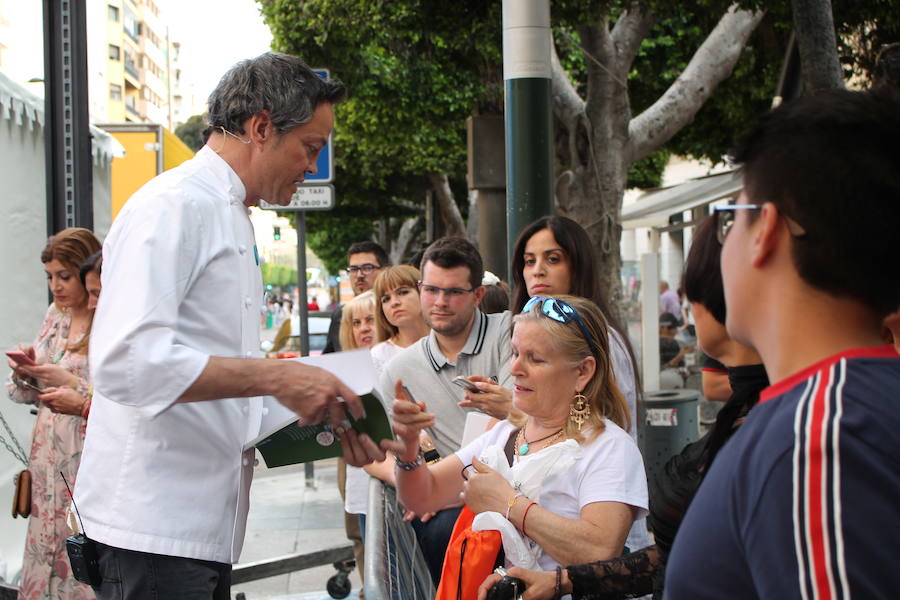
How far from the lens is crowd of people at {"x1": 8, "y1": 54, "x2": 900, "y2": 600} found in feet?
3.52

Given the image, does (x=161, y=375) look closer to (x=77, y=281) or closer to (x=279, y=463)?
(x=279, y=463)

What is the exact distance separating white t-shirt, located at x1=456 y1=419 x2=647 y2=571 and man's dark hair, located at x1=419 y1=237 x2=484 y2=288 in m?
1.73

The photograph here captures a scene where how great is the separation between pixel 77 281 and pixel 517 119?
7.52ft

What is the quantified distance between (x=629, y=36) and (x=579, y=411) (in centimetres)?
832

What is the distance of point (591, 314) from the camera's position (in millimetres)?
2961

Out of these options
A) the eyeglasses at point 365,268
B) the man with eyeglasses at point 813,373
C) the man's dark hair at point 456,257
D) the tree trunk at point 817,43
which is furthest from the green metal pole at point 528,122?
the man with eyeglasses at point 813,373

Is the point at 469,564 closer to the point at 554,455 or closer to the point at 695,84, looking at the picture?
the point at 554,455

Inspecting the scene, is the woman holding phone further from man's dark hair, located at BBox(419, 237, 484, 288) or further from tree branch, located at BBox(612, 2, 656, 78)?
tree branch, located at BBox(612, 2, 656, 78)

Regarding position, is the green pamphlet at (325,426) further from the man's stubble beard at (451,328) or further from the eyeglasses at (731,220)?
the man's stubble beard at (451,328)

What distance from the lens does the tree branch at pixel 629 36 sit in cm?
1022

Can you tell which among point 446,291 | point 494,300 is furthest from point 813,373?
point 494,300

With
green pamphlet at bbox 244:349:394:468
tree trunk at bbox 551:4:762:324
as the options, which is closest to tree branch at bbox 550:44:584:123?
tree trunk at bbox 551:4:762:324

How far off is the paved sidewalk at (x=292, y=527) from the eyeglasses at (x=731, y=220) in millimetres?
4703

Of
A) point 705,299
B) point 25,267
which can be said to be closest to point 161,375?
point 705,299
